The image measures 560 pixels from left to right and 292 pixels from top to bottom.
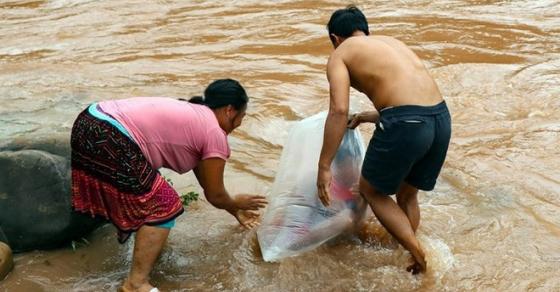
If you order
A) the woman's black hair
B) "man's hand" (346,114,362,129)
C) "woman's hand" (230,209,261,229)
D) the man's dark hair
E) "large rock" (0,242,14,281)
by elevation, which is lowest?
"woman's hand" (230,209,261,229)

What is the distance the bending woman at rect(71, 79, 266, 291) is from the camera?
294 cm

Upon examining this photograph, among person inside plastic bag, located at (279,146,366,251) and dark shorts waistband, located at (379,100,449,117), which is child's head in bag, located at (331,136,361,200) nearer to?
person inside plastic bag, located at (279,146,366,251)

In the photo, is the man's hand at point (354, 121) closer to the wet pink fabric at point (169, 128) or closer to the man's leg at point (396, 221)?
the man's leg at point (396, 221)

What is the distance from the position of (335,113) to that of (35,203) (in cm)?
168

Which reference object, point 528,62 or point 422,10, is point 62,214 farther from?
point 422,10

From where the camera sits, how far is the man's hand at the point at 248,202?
337 cm

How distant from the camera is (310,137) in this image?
3.53 m

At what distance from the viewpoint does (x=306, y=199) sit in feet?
11.3

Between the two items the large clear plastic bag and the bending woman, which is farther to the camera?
the large clear plastic bag

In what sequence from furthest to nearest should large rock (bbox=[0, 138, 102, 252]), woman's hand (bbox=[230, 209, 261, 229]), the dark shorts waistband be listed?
woman's hand (bbox=[230, 209, 261, 229]) < large rock (bbox=[0, 138, 102, 252]) < the dark shorts waistband

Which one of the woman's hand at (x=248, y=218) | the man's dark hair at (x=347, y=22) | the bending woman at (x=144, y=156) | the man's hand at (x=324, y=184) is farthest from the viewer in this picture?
the woman's hand at (x=248, y=218)

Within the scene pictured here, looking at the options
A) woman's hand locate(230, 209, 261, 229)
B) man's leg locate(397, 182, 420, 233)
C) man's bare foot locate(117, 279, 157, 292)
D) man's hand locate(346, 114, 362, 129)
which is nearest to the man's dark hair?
man's hand locate(346, 114, 362, 129)

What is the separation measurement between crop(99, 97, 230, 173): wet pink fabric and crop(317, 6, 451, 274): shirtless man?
1.83ft

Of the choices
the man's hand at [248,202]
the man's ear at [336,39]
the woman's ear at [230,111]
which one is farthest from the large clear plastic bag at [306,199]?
the woman's ear at [230,111]
